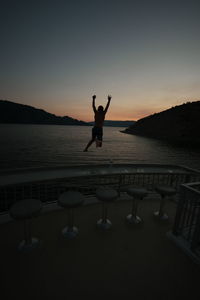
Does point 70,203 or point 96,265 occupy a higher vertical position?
point 70,203

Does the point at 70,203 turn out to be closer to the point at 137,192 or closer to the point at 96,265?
the point at 96,265

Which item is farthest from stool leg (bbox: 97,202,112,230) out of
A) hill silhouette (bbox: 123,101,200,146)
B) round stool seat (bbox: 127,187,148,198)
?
hill silhouette (bbox: 123,101,200,146)

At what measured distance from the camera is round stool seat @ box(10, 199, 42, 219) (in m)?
2.24

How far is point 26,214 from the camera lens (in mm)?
2252

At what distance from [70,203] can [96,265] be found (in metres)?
1.07

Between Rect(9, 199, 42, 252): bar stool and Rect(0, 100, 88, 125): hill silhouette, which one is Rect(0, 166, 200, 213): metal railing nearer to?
Rect(9, 199, 42, 252): bar stool

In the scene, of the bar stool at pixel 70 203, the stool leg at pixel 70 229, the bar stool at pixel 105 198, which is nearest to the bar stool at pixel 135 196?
the bar stool at pixel 105 198

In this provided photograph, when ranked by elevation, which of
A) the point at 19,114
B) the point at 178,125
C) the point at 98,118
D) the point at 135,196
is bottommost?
the point at 135,196

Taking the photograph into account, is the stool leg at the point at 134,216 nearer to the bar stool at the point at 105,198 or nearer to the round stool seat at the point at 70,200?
the bar stool at the point at 105,198

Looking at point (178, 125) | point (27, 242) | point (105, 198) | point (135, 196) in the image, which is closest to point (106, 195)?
point (105, 198)

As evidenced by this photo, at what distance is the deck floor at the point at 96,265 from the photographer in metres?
1.96

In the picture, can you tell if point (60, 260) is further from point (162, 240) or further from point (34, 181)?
point (162, 240)

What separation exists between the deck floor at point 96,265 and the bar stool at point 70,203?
0.14m

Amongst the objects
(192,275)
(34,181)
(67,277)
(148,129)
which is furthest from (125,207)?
(148,129)
